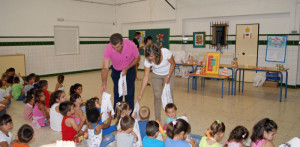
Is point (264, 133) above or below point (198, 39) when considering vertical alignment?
below

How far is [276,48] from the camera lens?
7.20m

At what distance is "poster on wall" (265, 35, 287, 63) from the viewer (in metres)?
7.05

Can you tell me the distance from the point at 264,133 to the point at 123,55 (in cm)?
225

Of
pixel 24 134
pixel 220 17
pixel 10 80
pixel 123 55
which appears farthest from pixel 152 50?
pixel 220 17

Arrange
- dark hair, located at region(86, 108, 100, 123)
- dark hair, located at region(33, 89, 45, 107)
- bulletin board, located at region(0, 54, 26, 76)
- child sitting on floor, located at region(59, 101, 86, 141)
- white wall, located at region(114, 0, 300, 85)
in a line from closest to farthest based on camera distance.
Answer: dark hair, located at region(86, 108, 100, 123), child sitting on floor, located at region(59, 101, 86, 141), dark hair, located at region(33, 89, 45, 107), white wall, located at region(114, 0, 300, 85), bulletin board, located at region(0, 54, 26, 76)

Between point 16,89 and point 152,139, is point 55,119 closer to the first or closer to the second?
point 152,139

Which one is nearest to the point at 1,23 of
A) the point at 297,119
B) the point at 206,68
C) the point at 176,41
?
the point at 176,41

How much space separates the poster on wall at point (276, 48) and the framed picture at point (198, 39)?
2.24 m

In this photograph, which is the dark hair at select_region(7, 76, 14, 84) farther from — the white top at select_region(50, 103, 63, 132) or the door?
the door

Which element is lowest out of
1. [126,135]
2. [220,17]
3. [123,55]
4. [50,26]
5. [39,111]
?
[39,111]

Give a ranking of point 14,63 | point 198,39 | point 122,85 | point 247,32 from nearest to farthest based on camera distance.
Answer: point 122,85 → point 247,32 → point 14,63 → point 198,39

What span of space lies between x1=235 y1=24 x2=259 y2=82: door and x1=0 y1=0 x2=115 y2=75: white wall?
6226mm

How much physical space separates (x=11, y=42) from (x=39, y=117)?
5.51 metres

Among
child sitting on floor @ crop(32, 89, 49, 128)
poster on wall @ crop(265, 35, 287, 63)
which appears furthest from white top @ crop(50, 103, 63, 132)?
poster on wall @ crop(265, 35, 287, 63)
